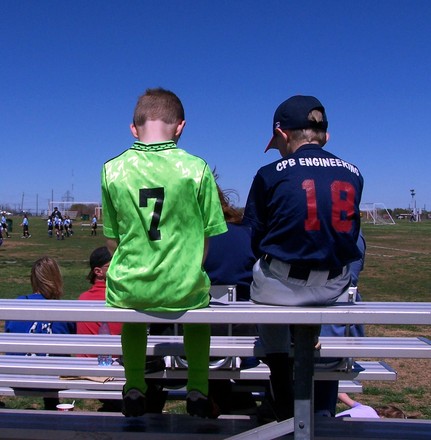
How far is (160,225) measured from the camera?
2877mm

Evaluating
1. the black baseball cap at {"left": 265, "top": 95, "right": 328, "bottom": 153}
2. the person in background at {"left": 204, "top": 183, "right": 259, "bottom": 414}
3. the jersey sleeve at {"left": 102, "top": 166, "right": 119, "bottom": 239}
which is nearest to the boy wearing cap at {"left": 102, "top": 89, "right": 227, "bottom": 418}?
the jersey sleeve at {"left": 102, "top": 166, "right": 119, "bottom": 239}

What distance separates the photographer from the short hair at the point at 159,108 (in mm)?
3031

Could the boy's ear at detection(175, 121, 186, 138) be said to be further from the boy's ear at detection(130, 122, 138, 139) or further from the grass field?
the grass field

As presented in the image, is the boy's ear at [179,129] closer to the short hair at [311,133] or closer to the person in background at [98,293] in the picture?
the short hair at [311,133]

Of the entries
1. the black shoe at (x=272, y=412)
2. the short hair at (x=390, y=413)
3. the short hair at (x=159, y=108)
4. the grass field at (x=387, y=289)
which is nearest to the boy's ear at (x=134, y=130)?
the short hair at (x=159, y=108)

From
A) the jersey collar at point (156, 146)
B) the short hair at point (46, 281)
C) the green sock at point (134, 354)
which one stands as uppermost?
the jersey collar at point (156, 146)

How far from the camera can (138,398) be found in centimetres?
303

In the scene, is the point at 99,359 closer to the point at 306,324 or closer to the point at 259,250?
the point at 259,250

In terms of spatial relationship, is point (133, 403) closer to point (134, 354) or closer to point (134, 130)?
point (134, 354)

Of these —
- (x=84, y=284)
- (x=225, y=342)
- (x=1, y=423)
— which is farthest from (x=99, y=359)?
(x=84, y=284)

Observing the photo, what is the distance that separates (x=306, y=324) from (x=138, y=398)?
88 cm

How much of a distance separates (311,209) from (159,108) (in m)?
0.81

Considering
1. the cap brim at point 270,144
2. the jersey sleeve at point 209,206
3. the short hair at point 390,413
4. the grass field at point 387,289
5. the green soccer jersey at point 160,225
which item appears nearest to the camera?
the green soccer jersey at point 160,225

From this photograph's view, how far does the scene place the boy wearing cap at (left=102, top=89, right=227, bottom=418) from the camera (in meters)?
2.83
